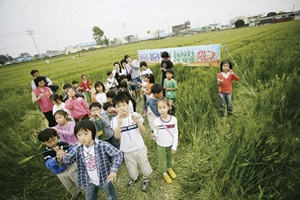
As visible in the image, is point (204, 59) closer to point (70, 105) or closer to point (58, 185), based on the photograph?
point (70, 105)

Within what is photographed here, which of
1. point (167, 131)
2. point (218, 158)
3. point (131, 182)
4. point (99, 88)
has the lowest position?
point (131, 182)

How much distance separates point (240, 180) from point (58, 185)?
2.67 meters

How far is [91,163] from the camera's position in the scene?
1651 millimetres

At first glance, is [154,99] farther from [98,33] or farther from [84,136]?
[98,33]

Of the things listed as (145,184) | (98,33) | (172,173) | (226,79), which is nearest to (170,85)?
(226,79)

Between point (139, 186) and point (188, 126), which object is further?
point (188, 126)

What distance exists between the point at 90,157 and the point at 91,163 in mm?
74

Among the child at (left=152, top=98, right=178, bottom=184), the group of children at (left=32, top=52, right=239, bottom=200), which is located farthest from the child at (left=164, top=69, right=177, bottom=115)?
the child at (left=152, top=98, right=178, bottom=184)

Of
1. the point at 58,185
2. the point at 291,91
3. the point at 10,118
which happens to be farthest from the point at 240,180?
the point at 10,118

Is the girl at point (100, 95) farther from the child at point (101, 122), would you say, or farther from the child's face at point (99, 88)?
the child at point (101, 122)

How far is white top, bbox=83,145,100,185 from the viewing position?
1635 mm

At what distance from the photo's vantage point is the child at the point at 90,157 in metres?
1.56

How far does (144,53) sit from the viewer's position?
348 inches

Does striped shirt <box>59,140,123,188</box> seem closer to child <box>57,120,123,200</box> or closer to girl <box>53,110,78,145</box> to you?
child <box>57,120,123,200</box>
